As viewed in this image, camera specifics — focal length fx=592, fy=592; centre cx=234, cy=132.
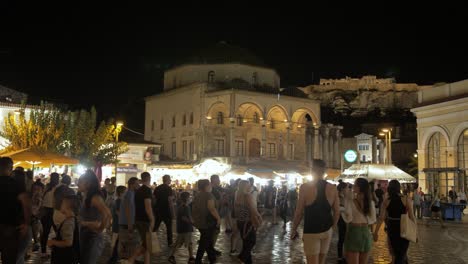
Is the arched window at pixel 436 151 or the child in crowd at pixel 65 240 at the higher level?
the arched window at pixel 436 151

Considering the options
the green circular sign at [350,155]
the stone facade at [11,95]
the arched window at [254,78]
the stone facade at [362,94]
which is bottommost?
the green circular sign at [350,155]

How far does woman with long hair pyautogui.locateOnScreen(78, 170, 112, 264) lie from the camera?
269 inches

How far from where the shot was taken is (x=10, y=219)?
19.8 feet

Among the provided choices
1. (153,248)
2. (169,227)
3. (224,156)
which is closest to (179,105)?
(224,156)

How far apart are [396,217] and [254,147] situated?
41.5m

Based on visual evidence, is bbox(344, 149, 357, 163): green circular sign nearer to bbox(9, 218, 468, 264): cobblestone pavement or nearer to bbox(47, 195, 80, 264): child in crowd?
bbox(9, 218, 468, 264): cobblestone pavement

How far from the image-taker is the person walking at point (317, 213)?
6574mm

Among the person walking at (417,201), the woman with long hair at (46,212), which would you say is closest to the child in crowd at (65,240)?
the woman with long hair at (46,212)

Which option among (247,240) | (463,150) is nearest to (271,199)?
(463,150)

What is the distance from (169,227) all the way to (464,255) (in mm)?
6427

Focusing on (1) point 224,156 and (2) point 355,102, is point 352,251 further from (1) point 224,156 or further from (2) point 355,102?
(2) point 355,102

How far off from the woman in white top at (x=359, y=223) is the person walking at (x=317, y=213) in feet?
3.90

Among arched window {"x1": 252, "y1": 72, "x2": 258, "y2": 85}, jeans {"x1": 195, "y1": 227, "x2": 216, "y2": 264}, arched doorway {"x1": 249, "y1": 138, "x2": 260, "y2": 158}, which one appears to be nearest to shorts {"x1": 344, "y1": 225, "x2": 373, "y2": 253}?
jeans {"x1": 195, "y1": 227, "x2": 216, "y2": 264}

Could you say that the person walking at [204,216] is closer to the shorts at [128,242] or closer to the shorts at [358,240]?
the shorts at [128,242]
